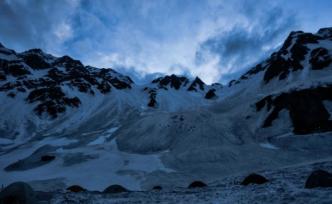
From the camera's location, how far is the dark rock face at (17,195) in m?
17.8

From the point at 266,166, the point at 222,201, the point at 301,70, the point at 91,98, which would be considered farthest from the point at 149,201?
the point at 91,98

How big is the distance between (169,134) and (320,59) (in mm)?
44508

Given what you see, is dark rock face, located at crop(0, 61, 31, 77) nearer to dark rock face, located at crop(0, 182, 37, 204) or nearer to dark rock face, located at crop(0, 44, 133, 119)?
dark rock face, located at crop(0, 44, 133, 119)

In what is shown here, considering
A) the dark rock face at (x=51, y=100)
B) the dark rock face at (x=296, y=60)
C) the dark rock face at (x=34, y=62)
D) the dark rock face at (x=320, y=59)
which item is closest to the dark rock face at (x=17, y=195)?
the dark rock face at (x=320, y=59)

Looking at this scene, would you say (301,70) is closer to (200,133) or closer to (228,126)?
(228,126)

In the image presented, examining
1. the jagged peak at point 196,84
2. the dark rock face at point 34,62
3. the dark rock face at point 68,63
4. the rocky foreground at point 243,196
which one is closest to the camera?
the rocky foreground at point 243,196

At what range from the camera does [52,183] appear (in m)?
37.2

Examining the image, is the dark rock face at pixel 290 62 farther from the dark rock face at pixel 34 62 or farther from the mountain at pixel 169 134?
the dark rock face at pixel 34 62

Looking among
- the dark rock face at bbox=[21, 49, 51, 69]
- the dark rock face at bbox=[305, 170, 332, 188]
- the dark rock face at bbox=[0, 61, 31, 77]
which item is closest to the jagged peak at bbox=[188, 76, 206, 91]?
A: the dark rock face at bbox=[21, 49, 51, 69]

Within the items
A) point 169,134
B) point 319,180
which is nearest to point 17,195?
point 319,180

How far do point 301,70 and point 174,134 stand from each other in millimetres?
41598

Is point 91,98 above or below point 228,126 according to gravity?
above

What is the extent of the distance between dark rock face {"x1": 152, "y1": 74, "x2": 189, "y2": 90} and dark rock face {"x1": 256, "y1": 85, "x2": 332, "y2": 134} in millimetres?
98619

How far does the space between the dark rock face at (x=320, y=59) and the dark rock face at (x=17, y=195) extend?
7279 centimetres
